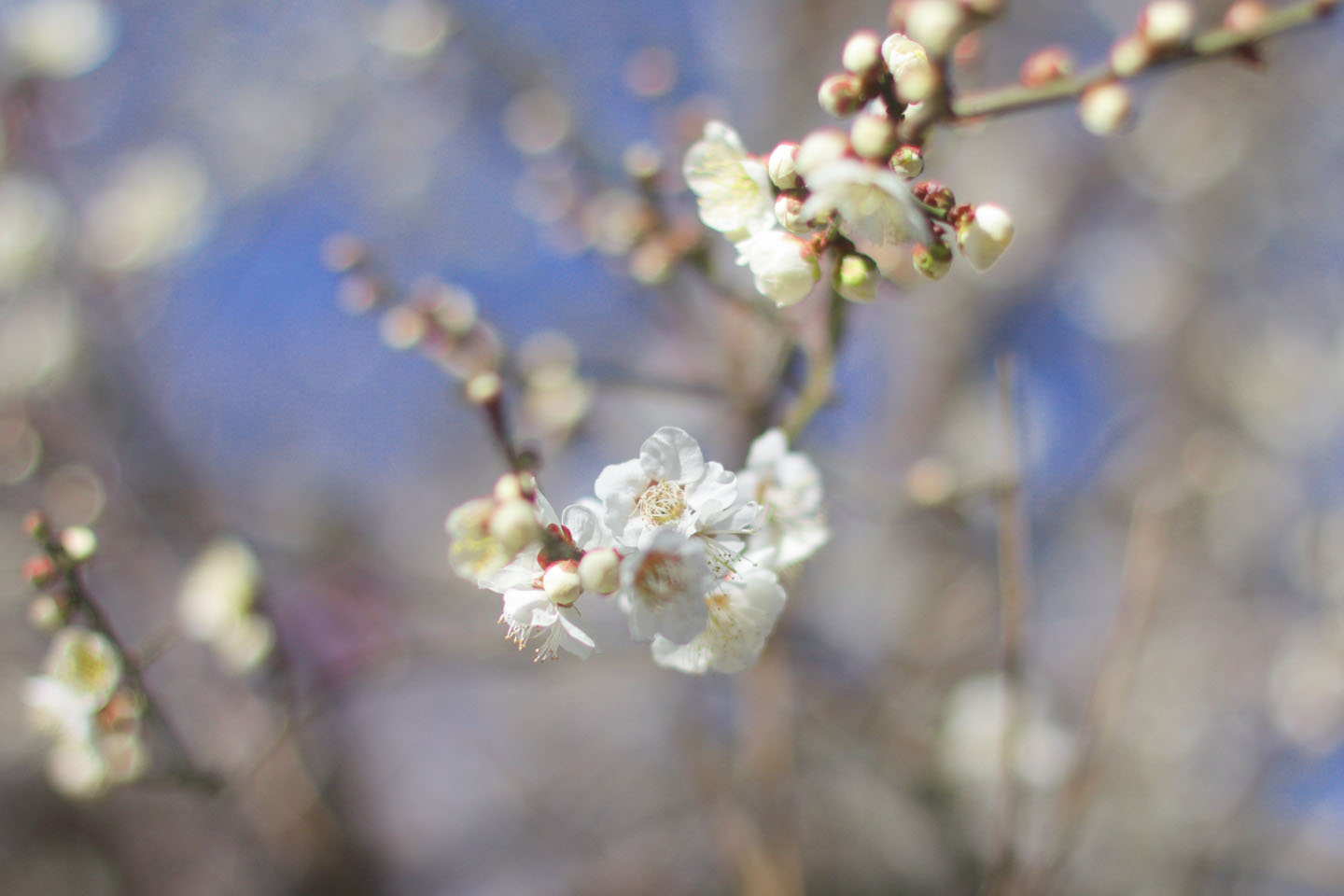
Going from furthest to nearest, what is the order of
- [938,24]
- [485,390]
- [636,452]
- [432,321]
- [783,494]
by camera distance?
[636,452]
[432,321]
[783,494]
[485,390]
[938,24]

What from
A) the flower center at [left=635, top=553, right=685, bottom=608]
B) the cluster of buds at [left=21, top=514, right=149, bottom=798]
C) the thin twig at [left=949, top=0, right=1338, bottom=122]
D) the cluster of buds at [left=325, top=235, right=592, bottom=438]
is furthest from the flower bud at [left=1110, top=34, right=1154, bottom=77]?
the cluster of buds at [left=21, top=514, right=149, bottom=798]

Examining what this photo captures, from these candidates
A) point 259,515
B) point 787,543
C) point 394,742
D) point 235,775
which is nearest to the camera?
point 787,543

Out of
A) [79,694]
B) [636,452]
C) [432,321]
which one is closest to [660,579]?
[432,321]

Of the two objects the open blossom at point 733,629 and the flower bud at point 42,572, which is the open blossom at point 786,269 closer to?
the open blossom at point 733,629

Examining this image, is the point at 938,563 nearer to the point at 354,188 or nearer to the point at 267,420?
the point at 354,188

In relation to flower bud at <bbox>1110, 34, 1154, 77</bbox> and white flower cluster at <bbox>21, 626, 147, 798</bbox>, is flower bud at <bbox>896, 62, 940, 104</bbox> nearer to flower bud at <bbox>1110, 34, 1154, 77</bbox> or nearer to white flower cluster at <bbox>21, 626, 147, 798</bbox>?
flower bud at <bbox>1110, 34, 1154, 77</bbox>

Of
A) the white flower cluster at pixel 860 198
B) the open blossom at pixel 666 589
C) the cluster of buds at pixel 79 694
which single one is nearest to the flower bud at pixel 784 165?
the white flower cluster at pixel 860 198

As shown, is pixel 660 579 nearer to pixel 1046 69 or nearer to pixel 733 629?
pixel 733 629

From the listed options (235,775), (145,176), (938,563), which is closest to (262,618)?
(235,775)
